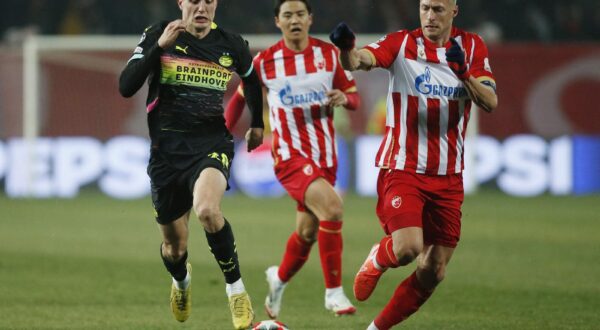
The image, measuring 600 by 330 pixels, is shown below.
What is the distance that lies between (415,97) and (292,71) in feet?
6.62

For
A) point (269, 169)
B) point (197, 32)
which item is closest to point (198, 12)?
point (197, 32)

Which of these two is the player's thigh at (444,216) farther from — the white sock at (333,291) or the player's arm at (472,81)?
the white sock at (333,291)

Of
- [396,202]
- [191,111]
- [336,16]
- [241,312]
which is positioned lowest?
[241,312]

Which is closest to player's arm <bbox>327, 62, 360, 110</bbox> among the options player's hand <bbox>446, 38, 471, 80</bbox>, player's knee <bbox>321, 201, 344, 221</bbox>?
player's knee <bbox>321, 201, 344, 221</bbox>

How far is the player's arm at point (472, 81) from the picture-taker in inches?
234

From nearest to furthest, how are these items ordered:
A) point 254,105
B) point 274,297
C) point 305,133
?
point 254,105 < point 274,297 < point 305,133

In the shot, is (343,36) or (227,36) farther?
(227,36)

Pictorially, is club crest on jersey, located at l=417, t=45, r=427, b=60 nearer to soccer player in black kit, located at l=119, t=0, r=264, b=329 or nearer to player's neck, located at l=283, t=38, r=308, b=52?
soccer player in black kit, located at l=119, t=0, r=264, b=329

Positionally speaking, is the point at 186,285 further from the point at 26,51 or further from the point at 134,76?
the point at 26,51

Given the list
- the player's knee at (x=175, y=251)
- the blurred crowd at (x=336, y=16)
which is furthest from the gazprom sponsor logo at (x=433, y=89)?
the blurred crowd at (x=336, y=16)

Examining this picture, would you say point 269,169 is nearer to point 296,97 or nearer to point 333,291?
point 296,97

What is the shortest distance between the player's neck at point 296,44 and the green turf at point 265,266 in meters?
1.80

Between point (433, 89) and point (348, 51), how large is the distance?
26.5 inches

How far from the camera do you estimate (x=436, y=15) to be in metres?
6.50
